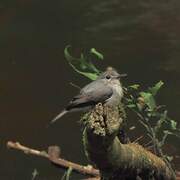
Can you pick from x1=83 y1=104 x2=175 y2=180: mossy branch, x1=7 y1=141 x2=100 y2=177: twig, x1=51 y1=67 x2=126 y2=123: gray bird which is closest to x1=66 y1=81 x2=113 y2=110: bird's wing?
x1=51 y1=67 x2=126 y2=123: gray bird

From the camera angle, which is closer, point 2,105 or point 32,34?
point 2,105

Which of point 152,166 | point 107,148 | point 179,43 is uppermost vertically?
point 107,148

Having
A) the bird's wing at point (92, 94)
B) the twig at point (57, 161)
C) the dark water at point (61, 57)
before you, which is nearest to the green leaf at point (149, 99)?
the bird's wing at point (92, 94)

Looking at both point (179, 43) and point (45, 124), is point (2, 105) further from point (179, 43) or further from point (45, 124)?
point (179, 43)

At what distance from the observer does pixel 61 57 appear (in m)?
8.62

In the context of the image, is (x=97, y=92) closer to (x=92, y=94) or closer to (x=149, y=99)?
(x=92, y=94)

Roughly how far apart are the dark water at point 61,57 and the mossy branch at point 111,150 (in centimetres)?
307

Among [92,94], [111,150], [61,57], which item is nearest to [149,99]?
[92,94]

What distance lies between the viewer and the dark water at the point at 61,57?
7.46m

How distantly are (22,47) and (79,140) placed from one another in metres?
1.69

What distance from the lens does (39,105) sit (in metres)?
7.96

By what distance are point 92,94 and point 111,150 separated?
5.71 ft

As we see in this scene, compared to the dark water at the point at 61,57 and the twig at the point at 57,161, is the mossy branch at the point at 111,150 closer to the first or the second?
the twig at the point at 57,161

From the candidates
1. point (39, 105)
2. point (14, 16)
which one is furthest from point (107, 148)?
point (14, 16)
